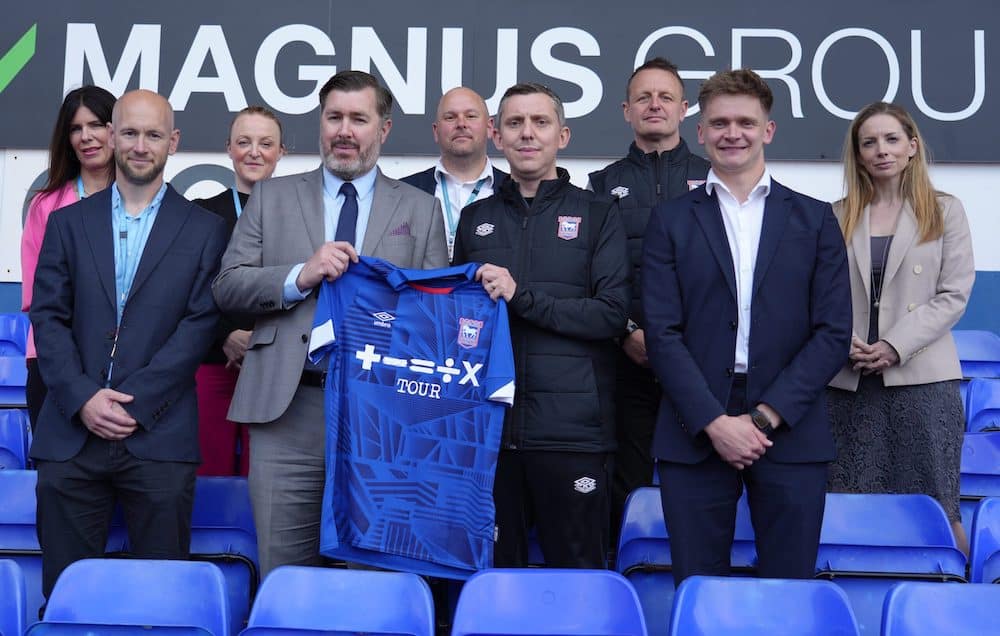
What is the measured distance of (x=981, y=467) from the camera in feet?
13.6

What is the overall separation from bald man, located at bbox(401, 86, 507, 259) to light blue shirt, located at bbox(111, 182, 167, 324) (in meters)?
1.19

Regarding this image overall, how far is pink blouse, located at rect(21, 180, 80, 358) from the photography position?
151 inches

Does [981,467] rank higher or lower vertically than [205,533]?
higher

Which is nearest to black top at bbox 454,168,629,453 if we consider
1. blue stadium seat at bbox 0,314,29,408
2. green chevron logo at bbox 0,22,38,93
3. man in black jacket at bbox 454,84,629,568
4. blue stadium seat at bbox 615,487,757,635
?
man in black jacket at bbox 454,84,629,568

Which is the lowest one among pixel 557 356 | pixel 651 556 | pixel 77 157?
pixel 651 556

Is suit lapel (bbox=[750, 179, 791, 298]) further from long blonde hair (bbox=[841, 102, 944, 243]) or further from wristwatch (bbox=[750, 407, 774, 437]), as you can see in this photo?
long blonde hair (bbox=[841, 102, 944, 243])

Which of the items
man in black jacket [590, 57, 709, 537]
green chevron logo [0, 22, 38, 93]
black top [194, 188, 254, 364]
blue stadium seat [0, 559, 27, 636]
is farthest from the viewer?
green chevron logo [0, 22, 38, 93]

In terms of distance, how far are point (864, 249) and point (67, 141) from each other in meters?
2.92

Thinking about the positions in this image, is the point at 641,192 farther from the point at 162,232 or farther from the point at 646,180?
the point at 162,232

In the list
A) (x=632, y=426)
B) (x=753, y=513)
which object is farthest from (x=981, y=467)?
(x=753, y=513)

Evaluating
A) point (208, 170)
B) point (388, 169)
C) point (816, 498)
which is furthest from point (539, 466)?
point (208, 170)

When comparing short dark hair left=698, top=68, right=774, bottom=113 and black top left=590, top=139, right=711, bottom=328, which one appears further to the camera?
black top left=590, top=139, right=711, bottom=328

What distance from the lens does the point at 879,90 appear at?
20.0 feet

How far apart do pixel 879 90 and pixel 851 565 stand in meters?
3.66
